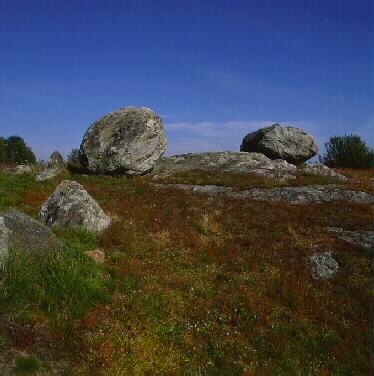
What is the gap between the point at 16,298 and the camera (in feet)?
35.0

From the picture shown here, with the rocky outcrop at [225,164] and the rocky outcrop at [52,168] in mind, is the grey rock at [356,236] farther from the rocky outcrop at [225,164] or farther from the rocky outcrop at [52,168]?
the rocky outcrop at [52,168]

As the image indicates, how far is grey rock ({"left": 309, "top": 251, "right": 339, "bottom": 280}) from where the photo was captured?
46.2ft

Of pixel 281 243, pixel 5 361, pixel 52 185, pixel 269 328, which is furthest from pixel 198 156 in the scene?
pixel 5 361

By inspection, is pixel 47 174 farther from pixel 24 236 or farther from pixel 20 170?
pixel 24 236

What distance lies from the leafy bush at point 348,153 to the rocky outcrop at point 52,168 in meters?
30.4

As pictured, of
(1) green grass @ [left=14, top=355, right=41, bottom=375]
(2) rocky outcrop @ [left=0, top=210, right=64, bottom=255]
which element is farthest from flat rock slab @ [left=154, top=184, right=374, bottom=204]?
(1) green grass @ [left=14, top=355, right=41, bottom=375]

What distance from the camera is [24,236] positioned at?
42.7 ft

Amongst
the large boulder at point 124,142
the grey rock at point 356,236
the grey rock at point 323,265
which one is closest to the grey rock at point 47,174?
the large boulder at point 124,142

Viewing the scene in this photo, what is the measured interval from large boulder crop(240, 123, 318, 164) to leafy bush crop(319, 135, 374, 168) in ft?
12.2

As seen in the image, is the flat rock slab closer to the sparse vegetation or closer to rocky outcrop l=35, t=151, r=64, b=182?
the sparse vegetation

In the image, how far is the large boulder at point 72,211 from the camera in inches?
695

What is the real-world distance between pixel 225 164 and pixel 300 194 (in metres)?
13.2

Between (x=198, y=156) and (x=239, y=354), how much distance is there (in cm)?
3167

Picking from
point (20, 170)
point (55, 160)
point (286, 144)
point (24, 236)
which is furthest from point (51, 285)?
point (286, 144)
